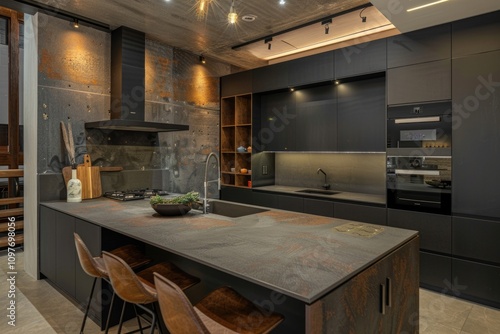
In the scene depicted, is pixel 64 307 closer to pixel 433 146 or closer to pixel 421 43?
pixel 433 146

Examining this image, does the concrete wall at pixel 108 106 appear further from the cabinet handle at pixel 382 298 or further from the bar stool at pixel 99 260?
the cabinet handle at pixel 382 298

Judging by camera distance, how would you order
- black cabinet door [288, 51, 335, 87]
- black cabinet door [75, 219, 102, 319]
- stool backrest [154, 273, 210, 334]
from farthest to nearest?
black cabinet door [288, 51, 335, 87]
black cabinet door [75, 219, 102, 319]
stool backrest [154, 273, 210, 334]

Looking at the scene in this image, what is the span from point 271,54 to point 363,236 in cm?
410

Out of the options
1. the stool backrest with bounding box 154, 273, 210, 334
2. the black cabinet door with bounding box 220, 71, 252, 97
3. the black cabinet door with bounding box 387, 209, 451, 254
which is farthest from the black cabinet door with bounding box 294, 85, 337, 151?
the stool backrest with bounding box 154, 273, 210, 334

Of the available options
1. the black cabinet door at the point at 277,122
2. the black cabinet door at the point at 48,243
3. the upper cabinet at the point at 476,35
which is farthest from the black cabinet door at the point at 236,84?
the black cabinet door at the point at 48,243

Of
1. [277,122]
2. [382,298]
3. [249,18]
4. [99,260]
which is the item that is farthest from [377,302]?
[277,122]

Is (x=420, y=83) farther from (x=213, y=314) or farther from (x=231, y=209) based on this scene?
(x=213, y=314)

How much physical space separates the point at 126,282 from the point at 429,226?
9.55ft

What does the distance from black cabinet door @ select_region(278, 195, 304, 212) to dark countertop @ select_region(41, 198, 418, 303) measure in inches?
61.1

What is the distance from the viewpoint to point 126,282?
5.35ft

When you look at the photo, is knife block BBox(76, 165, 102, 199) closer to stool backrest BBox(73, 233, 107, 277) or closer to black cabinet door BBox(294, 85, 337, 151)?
stool backrest BBox(73, 233, 107, 277)

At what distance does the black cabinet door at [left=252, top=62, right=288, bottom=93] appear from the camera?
14.7 ft

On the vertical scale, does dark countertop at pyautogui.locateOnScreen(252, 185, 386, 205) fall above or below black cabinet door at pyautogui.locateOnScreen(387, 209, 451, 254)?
above

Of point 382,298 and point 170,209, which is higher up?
point 170,209
